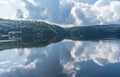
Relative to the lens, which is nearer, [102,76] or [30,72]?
[102,76]

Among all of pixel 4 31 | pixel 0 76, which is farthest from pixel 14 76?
pixel 4 31

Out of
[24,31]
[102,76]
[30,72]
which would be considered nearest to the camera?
[102,76]

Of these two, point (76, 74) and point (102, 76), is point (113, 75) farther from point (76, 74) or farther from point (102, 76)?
point (76, 74)

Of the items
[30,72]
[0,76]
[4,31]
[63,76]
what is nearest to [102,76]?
[63,76]

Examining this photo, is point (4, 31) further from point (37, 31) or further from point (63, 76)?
point (63, 76)

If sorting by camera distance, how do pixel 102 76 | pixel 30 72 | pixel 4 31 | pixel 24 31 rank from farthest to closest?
pixel 24 31
pixel 4 31
pixel 30 72
pixel 102 76

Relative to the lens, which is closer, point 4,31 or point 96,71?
point 96,71

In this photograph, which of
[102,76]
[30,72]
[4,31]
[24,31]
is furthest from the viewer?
[24,31]

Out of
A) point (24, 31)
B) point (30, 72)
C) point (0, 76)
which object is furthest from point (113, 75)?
point (24, 31)
